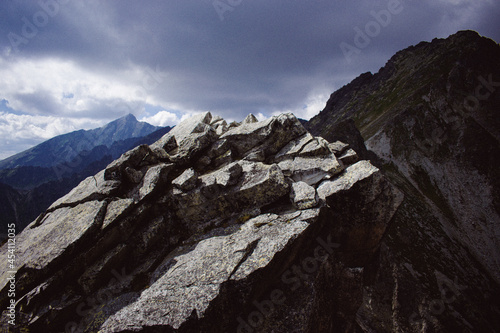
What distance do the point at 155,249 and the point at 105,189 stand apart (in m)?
6.77

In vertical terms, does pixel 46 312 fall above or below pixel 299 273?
above

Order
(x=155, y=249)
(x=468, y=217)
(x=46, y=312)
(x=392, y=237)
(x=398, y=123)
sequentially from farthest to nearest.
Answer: (x=398, y=123), (x=468, y=217), (x=392, y=237), (x=155, y=249), (x=46, y=312)

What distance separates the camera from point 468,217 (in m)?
59.7

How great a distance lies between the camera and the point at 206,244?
15.9 m

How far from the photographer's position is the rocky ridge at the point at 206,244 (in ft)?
41.3

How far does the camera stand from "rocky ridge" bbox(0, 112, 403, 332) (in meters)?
12.6

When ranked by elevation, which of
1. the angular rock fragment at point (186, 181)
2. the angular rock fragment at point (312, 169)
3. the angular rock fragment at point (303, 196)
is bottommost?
the angular rock fragment at point (303, 196)

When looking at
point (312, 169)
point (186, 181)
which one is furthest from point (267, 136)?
point (186, 181)

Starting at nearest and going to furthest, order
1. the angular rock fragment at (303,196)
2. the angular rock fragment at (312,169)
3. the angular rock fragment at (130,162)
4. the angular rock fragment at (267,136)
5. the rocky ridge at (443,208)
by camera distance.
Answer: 1. the angular rock fragment at (303,196)
2. the angular rock fragment at (130,162)
3. the angular rock fragment at (312,169)
4. the angular rock fragment at (267,136)
5. the rocky ridge at (443,208)

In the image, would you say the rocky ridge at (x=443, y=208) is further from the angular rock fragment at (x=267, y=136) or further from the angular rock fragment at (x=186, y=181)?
the angular rock fragment at (x=186, y=181)

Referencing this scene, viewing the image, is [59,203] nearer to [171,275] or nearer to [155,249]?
[155,249]

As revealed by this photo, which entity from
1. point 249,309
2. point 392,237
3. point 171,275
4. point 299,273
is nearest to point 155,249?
point 171,275

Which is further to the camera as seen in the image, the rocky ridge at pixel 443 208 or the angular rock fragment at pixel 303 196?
the rocky ridge at pixel 443 208

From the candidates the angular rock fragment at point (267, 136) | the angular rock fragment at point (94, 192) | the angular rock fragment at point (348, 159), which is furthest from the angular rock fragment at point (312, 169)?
the angular rock fragment at point (94, 192)
